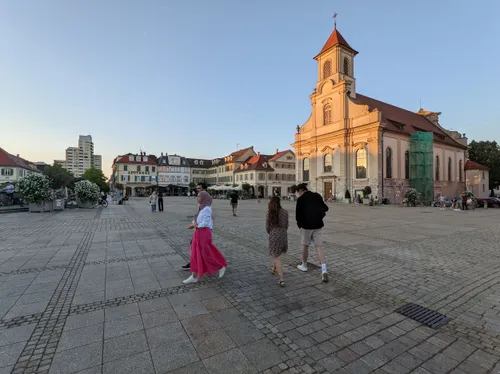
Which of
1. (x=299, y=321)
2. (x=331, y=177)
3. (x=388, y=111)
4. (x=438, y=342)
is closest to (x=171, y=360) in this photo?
Result: (x=299, y=321)

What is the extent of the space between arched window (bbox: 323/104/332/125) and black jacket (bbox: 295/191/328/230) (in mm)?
37222

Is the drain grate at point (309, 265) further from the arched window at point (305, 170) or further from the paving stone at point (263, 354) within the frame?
the arched window at point (305, 170)

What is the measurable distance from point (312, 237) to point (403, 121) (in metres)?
43.7

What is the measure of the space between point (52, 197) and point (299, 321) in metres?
23.1

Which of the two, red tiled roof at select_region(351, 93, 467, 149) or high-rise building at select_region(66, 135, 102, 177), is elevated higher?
high-rise building at select_region(66, 135, 102, 177)

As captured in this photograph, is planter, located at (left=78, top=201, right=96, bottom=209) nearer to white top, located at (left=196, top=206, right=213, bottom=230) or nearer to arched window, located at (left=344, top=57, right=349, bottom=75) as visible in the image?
white top, located at (left=196, top=206, right=213, bottom=230)

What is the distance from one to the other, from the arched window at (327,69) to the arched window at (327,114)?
496 centimetres

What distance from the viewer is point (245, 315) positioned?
3.48 m

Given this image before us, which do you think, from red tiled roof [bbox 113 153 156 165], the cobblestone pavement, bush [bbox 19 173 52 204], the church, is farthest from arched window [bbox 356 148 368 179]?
red tiled roof [bbox 113 153 156 165]

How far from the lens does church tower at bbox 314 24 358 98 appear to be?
3741 centimetres

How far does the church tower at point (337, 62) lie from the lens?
1473 inches

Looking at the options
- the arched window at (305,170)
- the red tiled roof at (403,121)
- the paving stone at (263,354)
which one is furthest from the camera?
the arched window at (305,170)

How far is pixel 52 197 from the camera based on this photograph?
778 inches

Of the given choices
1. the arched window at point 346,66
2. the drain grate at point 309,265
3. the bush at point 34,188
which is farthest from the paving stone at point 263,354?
the arched window at point 346,66
